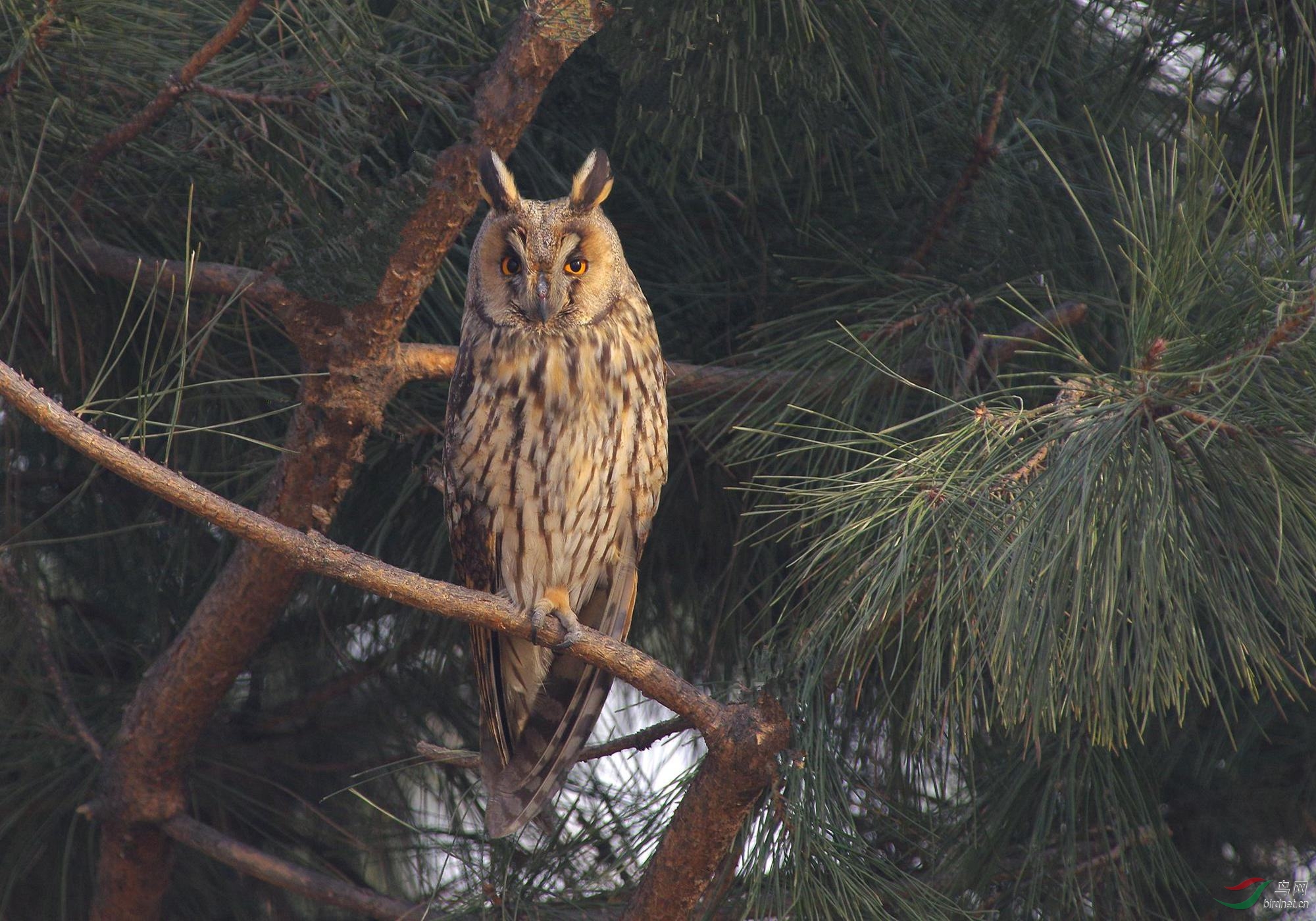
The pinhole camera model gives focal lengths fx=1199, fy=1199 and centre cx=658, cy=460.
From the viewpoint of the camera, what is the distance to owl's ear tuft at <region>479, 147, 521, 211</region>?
154 centimetres

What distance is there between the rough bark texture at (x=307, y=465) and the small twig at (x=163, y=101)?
0.22 m

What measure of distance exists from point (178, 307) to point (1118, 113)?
4.49 feet

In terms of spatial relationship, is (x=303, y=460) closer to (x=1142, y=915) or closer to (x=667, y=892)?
(x=667, y=892)

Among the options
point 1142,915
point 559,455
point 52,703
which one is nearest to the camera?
point 1142,915

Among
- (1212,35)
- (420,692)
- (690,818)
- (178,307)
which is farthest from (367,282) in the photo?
(1212,35)

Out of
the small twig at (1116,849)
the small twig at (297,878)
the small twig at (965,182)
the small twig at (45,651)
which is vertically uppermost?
the small twig at (965,182)

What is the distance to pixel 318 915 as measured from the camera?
7.06ft

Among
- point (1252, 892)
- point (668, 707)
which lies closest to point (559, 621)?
point (668, 707)

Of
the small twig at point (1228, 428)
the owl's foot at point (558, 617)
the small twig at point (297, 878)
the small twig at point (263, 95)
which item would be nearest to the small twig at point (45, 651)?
the small twig at point (297, 878)

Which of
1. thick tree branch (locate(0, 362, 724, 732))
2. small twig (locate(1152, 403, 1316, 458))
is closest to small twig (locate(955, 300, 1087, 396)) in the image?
small twig (locate(1152, 403, 1316, 458))

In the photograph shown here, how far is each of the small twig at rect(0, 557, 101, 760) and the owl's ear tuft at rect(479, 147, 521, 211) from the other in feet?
3.01

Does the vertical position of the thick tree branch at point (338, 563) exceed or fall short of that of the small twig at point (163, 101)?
it falls short

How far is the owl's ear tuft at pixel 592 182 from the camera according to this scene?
5.77ft

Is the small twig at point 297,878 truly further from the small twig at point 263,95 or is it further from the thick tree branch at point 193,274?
the small twig at point 263,95
